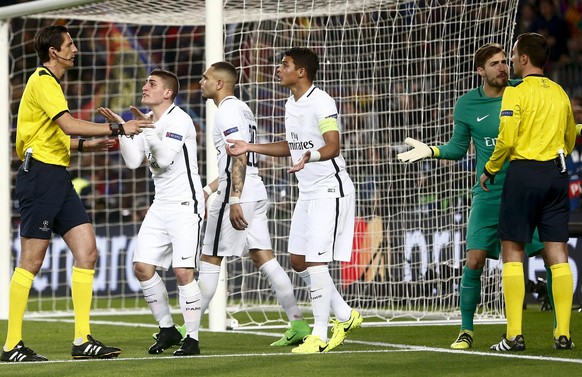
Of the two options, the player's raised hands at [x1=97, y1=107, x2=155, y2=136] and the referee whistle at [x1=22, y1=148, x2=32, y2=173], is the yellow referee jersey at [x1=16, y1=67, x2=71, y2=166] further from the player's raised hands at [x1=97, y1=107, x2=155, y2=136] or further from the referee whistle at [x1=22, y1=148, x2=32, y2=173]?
the player's raised hands at [x1=97, y1=107, x2=155, y2=136]

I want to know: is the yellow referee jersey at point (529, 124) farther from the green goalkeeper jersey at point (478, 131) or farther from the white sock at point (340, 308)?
the white sock at point (340, 308)

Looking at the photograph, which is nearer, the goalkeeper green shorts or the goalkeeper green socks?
the goalkeeper green shorts

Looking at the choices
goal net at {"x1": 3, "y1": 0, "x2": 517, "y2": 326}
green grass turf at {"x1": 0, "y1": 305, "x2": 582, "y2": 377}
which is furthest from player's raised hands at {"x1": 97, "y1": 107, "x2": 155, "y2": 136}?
goal net at {"x1": 3, "y1": 0, "x2": 517, "y2": 326}

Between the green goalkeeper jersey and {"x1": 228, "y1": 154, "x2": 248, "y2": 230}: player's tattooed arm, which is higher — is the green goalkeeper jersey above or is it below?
above

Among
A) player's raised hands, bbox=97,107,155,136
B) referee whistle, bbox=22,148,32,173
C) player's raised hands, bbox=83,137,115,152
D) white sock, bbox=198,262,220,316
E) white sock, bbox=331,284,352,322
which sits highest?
player's raised hands, bbox=97,107,155,136

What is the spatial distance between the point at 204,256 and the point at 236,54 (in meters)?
3.69

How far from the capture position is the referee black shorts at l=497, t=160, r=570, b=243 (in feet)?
24.8

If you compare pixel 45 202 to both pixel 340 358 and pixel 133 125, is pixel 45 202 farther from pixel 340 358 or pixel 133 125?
pixel 340 358

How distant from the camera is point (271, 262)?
9.05 m

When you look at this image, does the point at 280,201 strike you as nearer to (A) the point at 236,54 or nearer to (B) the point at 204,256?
(A) the point at 236,54

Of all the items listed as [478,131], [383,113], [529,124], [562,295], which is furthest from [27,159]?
[383,113]

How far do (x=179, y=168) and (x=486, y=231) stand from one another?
2124 millimetres

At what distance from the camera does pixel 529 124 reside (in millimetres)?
7570

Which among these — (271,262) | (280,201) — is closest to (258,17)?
(280,201)
